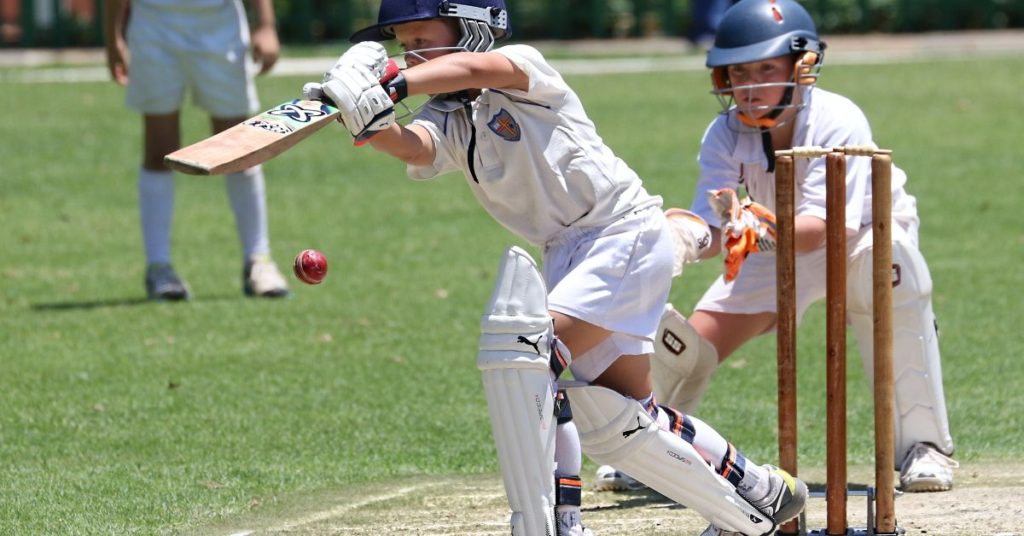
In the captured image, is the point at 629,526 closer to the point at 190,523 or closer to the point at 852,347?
the point at 190,523

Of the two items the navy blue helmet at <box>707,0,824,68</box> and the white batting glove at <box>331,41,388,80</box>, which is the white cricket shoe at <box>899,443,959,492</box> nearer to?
the navy blue helmet at <box>707,0,824,68</box>

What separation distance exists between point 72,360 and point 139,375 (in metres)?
0.47

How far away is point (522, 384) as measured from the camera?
4.09m

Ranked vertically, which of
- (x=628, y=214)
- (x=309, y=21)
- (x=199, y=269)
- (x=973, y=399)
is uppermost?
(x=628, y=214)

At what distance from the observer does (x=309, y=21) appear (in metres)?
26.1

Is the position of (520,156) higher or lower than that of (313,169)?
higher

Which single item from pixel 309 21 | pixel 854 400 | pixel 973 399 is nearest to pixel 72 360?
pixel 854 400

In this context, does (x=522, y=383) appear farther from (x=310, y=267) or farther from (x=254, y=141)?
(x=254, y=141)

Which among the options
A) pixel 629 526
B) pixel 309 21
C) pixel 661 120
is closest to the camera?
pixel 629 526

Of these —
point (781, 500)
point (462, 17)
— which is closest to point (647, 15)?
point (781, 500)

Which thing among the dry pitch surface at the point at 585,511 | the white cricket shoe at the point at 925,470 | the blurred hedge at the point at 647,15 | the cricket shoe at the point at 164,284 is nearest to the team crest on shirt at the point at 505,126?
the dry pitch surface at the point at 585,511

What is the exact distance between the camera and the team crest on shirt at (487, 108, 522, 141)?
4312mm

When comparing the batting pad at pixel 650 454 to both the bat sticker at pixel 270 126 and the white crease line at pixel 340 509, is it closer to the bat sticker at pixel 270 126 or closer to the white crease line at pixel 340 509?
the white crease line at pixel 340 509

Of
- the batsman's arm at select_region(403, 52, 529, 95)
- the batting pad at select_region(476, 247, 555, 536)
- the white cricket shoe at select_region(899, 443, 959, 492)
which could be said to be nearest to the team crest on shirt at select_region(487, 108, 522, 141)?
the batsman's arm at select_region(403, 52, 529, 95)
